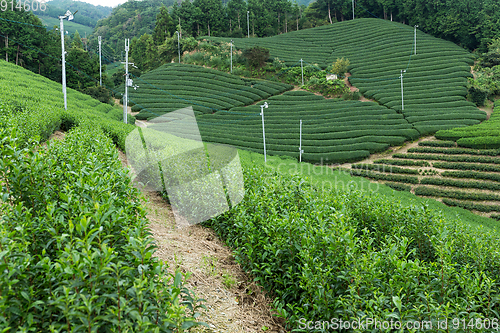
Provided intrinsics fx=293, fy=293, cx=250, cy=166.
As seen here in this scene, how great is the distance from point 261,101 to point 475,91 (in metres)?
26.8

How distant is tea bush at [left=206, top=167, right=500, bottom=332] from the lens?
121 inches

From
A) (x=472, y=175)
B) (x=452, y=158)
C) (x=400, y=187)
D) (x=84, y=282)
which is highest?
(x=84, y=282)

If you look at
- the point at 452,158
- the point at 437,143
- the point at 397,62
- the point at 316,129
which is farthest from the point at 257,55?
the point at 452,158

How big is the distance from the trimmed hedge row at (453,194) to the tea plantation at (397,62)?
30.6 ft

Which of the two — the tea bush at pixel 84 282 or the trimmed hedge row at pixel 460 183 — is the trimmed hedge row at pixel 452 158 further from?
the tea bush at pixel 84 282

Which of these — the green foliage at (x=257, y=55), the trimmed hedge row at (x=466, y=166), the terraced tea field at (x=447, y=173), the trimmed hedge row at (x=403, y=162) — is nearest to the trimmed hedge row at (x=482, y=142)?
the terraced tea field at (x=447, y=173)

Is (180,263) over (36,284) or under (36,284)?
under

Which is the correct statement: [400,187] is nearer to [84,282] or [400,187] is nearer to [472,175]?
[472,175]

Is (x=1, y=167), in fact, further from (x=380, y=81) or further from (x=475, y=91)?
(x=380, y=81)

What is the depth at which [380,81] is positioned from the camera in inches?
1736

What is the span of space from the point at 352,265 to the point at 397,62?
53324mm

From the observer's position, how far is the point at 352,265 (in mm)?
3328

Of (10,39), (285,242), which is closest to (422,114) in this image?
(285,242)


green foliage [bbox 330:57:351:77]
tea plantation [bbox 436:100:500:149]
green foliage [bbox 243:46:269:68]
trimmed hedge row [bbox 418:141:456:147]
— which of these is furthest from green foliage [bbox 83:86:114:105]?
tea plantation [bbox 436:100:500:149]
